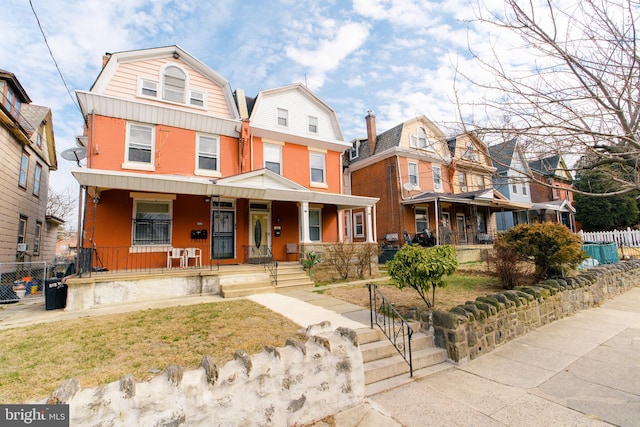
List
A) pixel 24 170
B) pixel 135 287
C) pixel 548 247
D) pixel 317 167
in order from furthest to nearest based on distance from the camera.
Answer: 1. pixel 317 167
2. pixel 24 170
3. pixel 548 247
4. pixel 135 287

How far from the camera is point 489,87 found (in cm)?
385

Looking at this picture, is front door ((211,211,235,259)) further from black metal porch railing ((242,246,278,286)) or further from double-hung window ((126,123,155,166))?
double-hung window ((126,123,155,166))

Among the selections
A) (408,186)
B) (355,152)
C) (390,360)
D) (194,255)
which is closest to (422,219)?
(408,186)

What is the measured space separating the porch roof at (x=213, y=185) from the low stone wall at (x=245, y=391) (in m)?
7.68

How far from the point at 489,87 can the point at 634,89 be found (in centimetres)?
154

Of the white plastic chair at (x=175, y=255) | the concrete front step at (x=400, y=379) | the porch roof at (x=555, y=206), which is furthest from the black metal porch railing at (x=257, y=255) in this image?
the porch roof at (x=555, y=206)

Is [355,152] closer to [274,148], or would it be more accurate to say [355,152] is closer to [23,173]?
[274,148]

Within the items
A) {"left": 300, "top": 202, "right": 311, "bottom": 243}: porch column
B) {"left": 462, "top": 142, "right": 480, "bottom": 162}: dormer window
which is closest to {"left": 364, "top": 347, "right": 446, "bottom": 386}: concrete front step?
{"left": 462, "top": 142, "right": 480, "bottom": 162}: dormer window

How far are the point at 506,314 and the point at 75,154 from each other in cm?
1422

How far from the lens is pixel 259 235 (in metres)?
13.5

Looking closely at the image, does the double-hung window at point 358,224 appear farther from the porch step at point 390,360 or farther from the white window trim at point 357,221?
the porch step at point 390,360

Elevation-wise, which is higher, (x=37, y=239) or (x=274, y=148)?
(x=274, y=148)

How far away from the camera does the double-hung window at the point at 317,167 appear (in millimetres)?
15219

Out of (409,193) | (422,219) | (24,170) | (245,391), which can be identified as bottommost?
(245,391)
